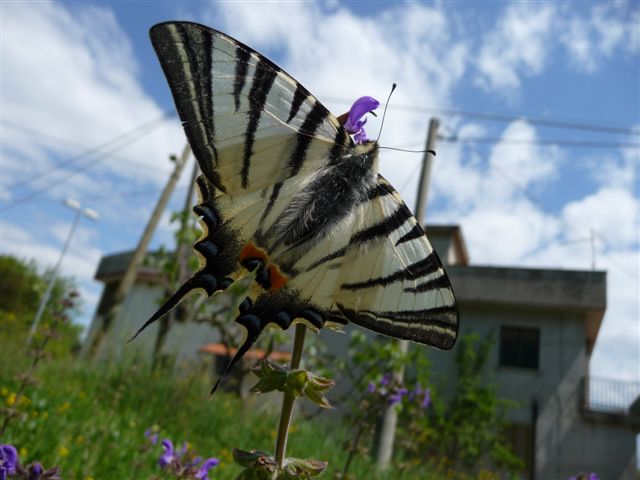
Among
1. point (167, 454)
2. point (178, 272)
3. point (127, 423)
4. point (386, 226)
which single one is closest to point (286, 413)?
point (386, 226)

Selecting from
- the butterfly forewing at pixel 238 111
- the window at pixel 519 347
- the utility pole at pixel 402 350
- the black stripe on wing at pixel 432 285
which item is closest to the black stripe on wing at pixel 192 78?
the butterfly forewing at pixel 238 111

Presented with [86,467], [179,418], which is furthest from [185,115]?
[179,418]

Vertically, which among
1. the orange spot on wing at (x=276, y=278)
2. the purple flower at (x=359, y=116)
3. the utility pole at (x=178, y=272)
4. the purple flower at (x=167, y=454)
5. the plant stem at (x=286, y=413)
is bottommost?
the purple flower at (x=167, y=454)

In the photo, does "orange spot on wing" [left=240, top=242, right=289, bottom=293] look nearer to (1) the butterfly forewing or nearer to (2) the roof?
(1) the butterfly forewing

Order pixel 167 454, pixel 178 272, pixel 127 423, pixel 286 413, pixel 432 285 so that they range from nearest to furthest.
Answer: pixel 286 413 < pixel 432 285 < pixel 167 454 < pixel 127 423 < pixel 178 272

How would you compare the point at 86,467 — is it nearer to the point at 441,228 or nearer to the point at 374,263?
the point at 374,263

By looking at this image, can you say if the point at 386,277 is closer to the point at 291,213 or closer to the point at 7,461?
Answer: the point at 291,213

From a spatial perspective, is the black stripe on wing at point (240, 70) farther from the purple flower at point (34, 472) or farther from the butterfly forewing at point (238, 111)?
the purple flower at point (34, 472)
